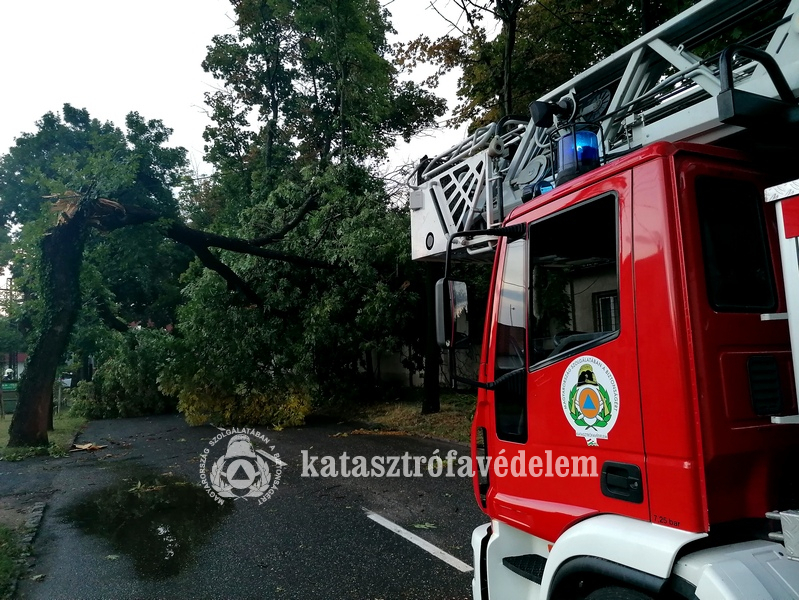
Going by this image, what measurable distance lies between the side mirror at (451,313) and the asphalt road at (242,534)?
2.24m

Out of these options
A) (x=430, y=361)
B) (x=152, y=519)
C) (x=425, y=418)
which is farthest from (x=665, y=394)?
(x=430, y=361)

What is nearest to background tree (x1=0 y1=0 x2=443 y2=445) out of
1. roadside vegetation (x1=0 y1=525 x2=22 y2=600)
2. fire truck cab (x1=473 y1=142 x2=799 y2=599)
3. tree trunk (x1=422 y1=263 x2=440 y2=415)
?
tree trunk (x1=422 y1=263 x2=440 y2=415)

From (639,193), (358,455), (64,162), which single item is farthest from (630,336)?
(64,162)

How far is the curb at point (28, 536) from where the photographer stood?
15.5 feet

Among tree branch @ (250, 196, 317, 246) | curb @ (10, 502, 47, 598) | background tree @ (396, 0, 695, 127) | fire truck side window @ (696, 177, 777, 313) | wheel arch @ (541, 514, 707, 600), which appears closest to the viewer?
wheel arch @ (541, 514, 707, 600)

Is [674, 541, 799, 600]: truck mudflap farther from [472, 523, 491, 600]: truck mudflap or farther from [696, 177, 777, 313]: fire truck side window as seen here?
[472, 523, 491, 600]: truck mudflap

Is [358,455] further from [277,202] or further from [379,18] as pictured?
[379,18]

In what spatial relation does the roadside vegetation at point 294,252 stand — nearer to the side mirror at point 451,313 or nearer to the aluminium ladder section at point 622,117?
the aluminium ladder section at point 622,117

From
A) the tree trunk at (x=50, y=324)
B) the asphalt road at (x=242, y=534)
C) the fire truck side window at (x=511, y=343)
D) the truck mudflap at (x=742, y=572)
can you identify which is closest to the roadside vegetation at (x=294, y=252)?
the tree trunk at (x=50, y=324)

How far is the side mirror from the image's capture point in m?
2.84

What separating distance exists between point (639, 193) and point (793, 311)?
0.76m

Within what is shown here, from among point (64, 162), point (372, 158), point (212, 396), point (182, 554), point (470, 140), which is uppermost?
point (372, 158)

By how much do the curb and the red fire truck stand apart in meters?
4.10

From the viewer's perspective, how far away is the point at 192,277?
1511 centimetres
